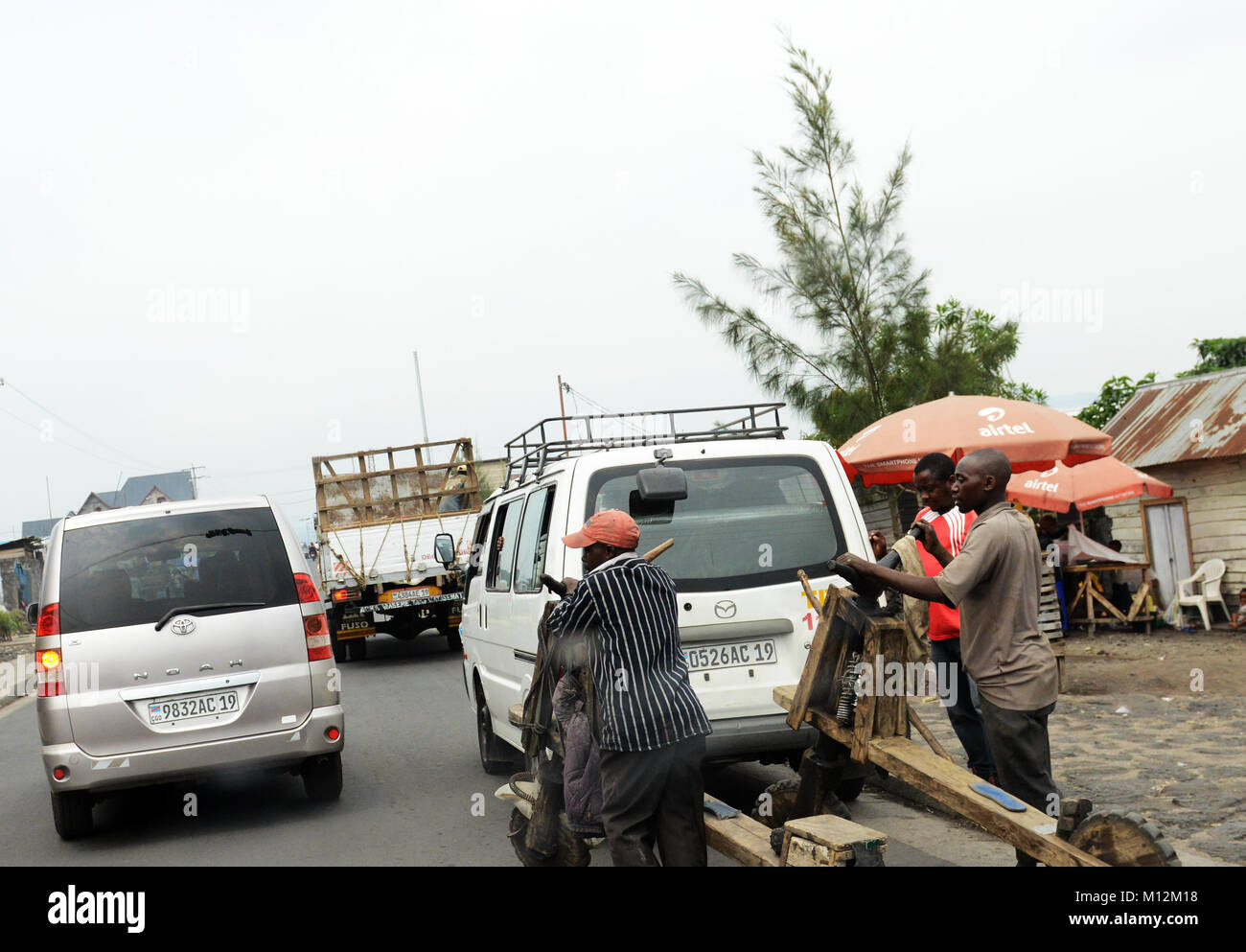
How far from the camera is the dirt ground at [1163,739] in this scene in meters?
5.75

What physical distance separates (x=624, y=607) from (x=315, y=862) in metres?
3.02

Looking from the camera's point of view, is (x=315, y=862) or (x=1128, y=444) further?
(x=1128, y=444)

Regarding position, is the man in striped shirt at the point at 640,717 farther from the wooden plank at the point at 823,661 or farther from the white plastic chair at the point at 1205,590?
the white plastic chair at the point at 1205,590

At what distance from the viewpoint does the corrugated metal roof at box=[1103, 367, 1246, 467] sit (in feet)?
51.1

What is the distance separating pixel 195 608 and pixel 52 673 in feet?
2.77

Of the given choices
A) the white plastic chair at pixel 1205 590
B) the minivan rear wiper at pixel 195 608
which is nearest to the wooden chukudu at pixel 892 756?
the minivan rear wiper at pixel 195 608

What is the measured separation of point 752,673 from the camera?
588 cm

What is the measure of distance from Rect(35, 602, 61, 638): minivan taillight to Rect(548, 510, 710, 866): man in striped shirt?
4.05 metres

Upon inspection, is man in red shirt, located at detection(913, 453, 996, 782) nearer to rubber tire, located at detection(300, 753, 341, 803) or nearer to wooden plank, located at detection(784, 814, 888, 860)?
wooden plank, located at detection(784, 814, 888, 860)

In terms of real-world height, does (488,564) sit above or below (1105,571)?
above

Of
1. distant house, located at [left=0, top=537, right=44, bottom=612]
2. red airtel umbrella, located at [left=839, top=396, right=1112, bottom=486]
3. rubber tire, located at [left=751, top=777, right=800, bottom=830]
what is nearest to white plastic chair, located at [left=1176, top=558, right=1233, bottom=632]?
red airtel umbrella, located at [left=839, top=396, right=1112, bottom=486]

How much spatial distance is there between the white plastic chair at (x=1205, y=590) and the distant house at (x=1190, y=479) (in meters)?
0.42
